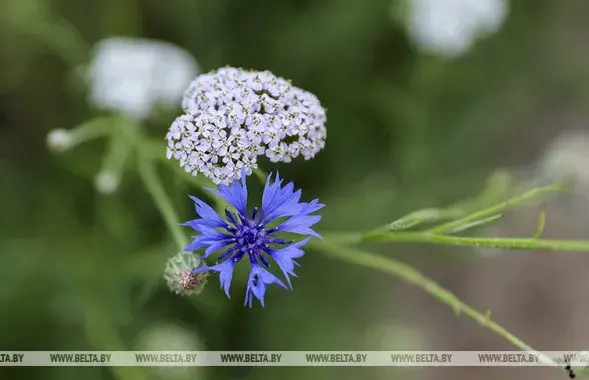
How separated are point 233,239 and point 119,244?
94cm

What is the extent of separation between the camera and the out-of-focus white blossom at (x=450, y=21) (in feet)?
6.23

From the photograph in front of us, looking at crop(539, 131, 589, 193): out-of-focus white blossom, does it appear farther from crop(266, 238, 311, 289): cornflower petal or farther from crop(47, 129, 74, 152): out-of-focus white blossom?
crop(47, 129, 74, 152): out-of-focus white blossom

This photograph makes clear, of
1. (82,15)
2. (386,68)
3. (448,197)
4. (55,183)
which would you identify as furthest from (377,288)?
(82,15)

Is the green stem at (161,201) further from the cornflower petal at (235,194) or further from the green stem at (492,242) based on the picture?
the green stem at (492,242)

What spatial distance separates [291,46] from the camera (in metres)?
2.11

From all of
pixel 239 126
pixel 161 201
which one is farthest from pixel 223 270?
pixel 161 201

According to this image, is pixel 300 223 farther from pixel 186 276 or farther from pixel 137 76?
pixel 137 76

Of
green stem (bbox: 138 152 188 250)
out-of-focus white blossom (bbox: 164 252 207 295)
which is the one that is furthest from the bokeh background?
out-of-focus white blossom (bbox: 164 252 207 295)

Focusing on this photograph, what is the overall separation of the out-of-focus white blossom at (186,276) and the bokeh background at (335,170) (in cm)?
55

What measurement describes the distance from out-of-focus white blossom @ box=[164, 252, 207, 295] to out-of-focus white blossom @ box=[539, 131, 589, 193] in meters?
0.90

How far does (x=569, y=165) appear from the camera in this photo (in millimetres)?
1572

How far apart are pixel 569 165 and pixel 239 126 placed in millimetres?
953

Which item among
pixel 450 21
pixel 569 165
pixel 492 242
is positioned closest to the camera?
pixel 492 242

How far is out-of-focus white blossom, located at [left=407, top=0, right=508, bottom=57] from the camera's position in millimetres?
1898
